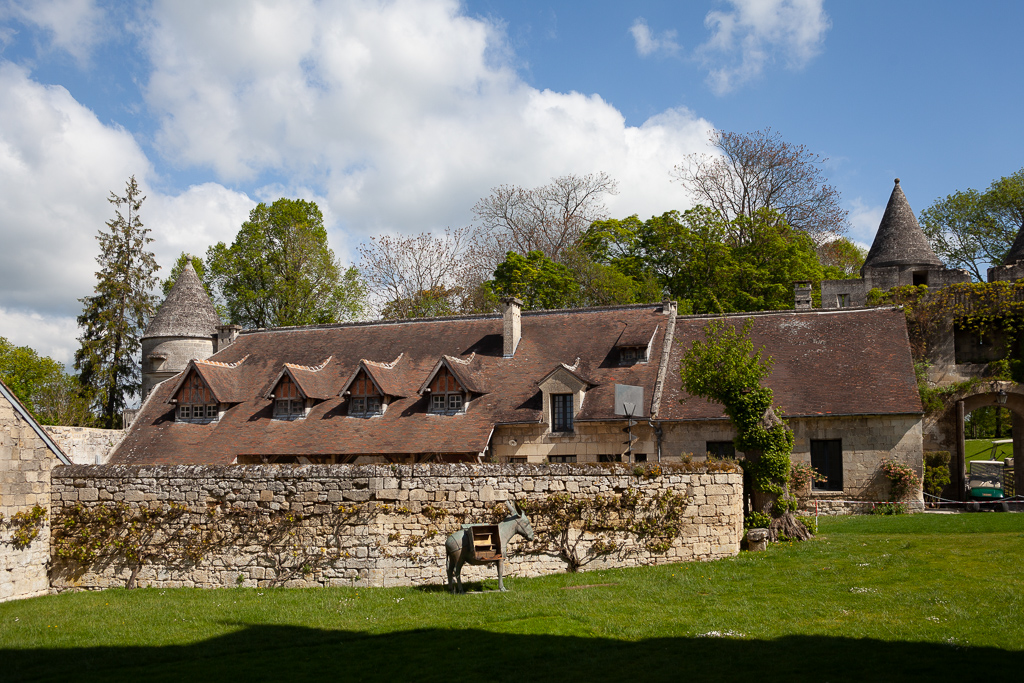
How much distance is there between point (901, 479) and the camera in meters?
20.6

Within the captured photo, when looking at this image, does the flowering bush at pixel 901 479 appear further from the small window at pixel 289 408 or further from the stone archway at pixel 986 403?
the small window at pixel 289 408

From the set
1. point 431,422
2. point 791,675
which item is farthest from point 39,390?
point 791,675

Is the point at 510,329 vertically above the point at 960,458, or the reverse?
the point at 510,329

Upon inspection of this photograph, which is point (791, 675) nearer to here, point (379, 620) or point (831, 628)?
point (831, 628)

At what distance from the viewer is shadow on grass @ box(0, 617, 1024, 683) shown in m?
7.49

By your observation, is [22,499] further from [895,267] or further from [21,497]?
[895,267]

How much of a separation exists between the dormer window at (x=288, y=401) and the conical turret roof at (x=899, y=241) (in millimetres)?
21230

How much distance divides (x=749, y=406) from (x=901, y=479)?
7.15 m

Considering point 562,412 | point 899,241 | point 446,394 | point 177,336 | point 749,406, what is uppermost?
point 899,241

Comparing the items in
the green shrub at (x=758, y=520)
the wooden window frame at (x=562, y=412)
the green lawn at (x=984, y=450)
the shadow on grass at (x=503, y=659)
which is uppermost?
the wooden window frame at (x=562, y=412)

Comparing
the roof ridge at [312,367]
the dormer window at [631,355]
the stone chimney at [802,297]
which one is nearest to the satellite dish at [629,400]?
the dormer window at [631,355]

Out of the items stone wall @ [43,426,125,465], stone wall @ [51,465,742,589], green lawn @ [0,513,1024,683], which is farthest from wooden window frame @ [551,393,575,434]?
stone wall @ [43,426,125,465]

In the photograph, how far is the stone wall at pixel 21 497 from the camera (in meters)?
13.7

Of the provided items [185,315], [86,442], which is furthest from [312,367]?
[185,315]
